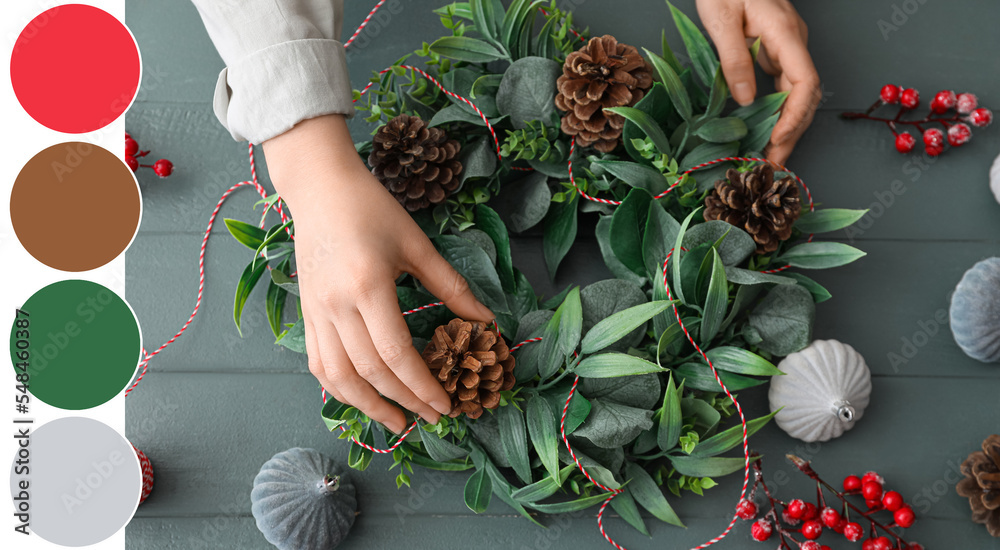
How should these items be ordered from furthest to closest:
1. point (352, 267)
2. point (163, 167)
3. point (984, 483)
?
point (163, 167), point (984, 483), point (352, 267)

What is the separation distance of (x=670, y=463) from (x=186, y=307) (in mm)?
778

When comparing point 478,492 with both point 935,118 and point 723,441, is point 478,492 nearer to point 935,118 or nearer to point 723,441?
point 723,441

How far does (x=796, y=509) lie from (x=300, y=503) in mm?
695

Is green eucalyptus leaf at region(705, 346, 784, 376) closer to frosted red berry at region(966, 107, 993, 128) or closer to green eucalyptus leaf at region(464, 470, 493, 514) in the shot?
green eucalyptus leaf at region(464, 470, 493, 514)

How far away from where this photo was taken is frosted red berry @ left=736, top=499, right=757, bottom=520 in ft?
3.04

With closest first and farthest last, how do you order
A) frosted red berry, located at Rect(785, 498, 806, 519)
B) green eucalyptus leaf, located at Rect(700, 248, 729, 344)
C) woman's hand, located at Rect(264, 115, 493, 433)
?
woman's hand, located at Rect(264, 115, 493, 433)
green eucalyptus leaf, located at Rect(700, 248, 729, 344)
frosted red berry, located at Rect(785, 498, 806, 519)

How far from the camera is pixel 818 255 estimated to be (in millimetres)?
931

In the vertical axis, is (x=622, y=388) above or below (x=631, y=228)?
below

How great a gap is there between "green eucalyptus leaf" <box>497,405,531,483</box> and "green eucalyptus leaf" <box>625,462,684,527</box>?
0.53 ft

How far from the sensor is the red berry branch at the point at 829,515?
2.99 feet

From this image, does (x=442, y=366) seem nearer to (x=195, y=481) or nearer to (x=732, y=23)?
(x=195, y=481)

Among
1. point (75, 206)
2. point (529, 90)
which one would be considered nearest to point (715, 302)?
point (529, 90)

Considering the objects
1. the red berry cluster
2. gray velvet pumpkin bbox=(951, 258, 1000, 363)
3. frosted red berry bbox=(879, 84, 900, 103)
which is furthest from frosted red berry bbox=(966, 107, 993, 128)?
the red berry cluster

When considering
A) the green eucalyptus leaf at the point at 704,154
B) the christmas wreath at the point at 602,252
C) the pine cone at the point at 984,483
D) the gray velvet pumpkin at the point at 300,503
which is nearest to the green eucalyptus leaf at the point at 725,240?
the christmas wreath at the point at 602,252
